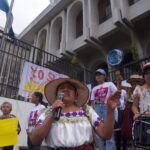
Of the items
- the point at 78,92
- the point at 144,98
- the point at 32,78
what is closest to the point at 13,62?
the point at 32,78

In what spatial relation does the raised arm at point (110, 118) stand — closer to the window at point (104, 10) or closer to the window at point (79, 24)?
the window at point (104, 10)

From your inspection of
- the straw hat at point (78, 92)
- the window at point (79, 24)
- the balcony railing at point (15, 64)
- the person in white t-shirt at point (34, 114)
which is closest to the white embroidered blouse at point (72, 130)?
the straw hat at point (78, 92)

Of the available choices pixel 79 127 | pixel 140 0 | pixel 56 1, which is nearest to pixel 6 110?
pixel 79 127

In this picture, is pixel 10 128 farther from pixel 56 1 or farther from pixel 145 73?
pixel 56 1

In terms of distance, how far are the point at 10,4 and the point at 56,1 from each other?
560 centimetres

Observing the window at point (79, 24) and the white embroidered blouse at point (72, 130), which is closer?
the white embroidered blouse at point (72, 130)

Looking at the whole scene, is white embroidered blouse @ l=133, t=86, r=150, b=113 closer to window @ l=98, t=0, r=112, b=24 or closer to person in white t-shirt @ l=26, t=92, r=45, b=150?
person in white t-shirt @ l=26, t=92, r=45, b=150

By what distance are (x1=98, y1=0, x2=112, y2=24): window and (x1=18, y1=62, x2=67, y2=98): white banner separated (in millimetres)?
5970

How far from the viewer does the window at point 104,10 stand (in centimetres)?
1233

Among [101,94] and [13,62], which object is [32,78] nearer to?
[13,62]

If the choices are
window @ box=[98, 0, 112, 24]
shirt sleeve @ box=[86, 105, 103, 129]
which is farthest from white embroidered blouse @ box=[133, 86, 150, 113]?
window @ box=[98, 0, 112, 24]

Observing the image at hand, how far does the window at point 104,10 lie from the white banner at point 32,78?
19.6 feet

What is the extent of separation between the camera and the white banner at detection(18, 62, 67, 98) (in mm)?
6801

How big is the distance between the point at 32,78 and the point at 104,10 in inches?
287
